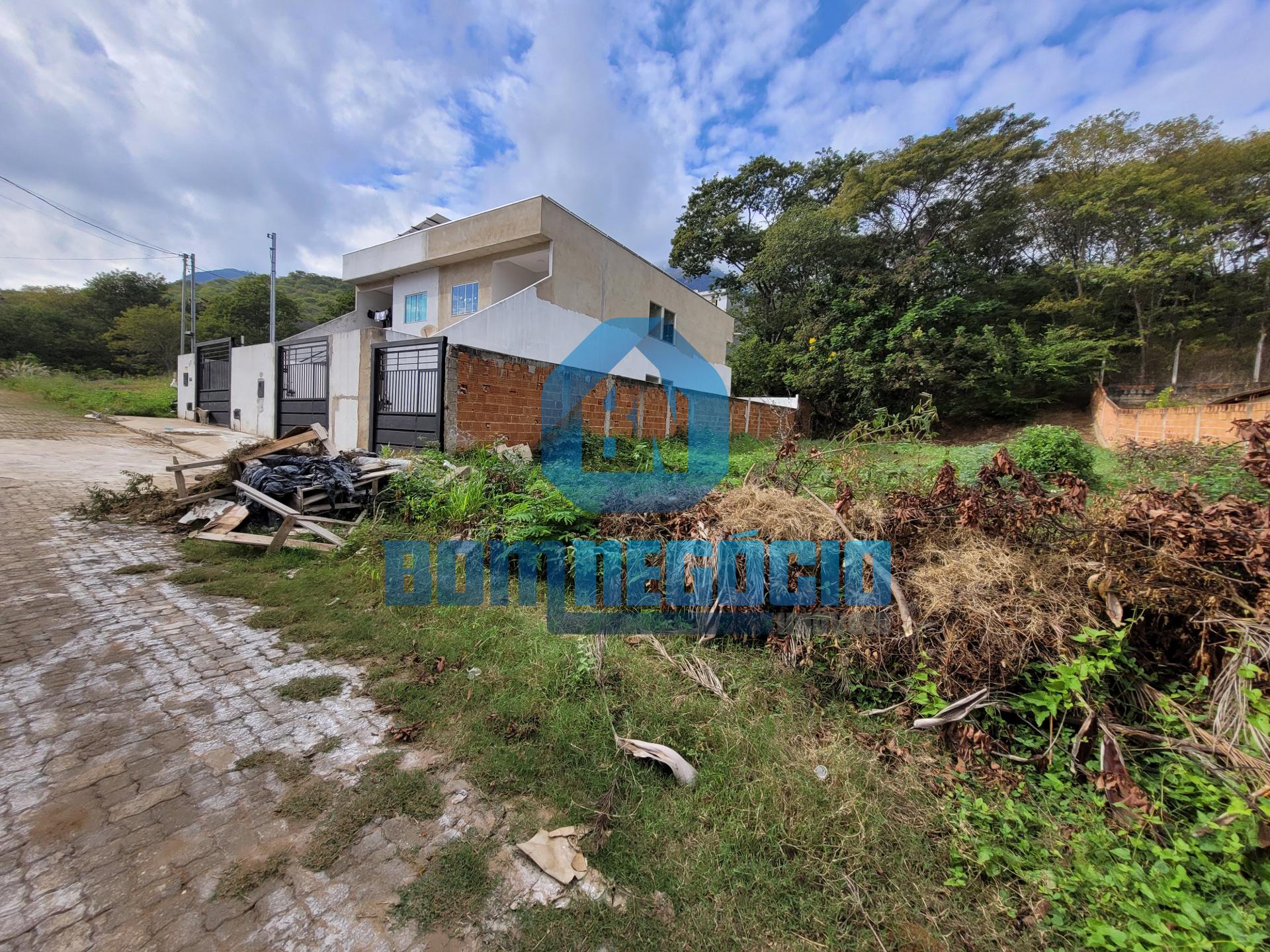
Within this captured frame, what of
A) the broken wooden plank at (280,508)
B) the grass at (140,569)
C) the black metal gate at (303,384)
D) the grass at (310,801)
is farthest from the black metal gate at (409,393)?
the grass at (310,801)

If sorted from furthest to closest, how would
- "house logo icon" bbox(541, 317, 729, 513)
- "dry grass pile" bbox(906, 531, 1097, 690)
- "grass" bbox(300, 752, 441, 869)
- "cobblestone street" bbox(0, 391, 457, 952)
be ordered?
"house logo icon" bbox(541, 317, 729, 513), "dry grass pile" bbox(906, 531, 1097, 690), "grass" bbox(300, 752, 441, 869), "cobblestone street" bbox(0, 391, 457, 952)

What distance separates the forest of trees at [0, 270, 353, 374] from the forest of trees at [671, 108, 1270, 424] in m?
25.1

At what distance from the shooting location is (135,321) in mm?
24500

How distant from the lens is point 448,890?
1446mm

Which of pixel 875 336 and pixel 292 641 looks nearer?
pixel 292 641

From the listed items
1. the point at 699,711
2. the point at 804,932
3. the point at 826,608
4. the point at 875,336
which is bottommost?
the point at 804,932

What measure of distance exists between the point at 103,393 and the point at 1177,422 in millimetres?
28821

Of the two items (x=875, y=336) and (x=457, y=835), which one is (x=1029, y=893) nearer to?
(x=457, y=835)

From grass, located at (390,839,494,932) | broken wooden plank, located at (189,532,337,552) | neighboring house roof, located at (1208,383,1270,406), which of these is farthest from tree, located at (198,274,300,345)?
neighboring house roof, located at (1208,383,1270,406)

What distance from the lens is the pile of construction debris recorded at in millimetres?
4539

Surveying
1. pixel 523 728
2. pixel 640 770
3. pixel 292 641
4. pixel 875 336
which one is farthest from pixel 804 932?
pixel 875 336

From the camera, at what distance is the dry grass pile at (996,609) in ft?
6.91

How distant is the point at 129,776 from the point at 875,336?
61.8ft

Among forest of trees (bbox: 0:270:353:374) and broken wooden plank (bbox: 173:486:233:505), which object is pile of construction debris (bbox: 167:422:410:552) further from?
forest of trees (bbox: 0:270:353:374)
